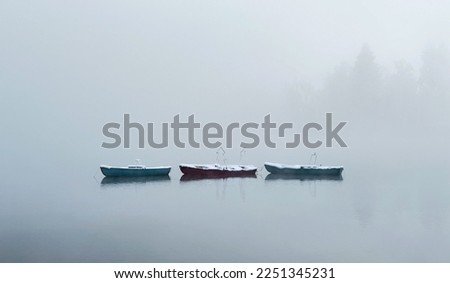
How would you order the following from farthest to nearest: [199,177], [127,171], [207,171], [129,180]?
[207,171], [199,177], [127,171], [129,180]

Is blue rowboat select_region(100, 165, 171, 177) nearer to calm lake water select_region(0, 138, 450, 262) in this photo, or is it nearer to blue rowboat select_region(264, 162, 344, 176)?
calm lake water select_region(0, 138, 450, 262)

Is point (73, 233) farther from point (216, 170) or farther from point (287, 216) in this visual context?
point (216, 170)

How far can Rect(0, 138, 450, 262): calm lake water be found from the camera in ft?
16.3

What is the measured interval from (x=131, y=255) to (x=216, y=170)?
5.50 metres

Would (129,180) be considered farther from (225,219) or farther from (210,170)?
(225,219)

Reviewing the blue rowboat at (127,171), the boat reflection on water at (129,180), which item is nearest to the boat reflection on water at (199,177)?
the boat reflection on water at (129,180)

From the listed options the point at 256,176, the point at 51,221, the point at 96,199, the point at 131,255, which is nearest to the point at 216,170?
the point at 256,176

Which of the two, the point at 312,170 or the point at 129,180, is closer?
the point at 129,180

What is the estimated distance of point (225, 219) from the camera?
21.1 ft

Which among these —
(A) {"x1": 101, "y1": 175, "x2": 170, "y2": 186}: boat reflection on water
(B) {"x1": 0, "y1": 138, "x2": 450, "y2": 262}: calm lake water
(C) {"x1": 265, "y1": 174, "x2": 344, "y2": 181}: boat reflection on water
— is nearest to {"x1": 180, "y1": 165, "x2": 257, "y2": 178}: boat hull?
(B) {"x1": 0, "y1": 138, "x2": 450, "y2": 262}: calm lake water

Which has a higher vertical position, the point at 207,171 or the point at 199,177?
the point at 207,171

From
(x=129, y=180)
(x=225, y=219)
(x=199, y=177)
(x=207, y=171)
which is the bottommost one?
(x=225, y=219)

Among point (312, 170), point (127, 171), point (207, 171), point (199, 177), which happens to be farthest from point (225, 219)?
point (312, 170)
